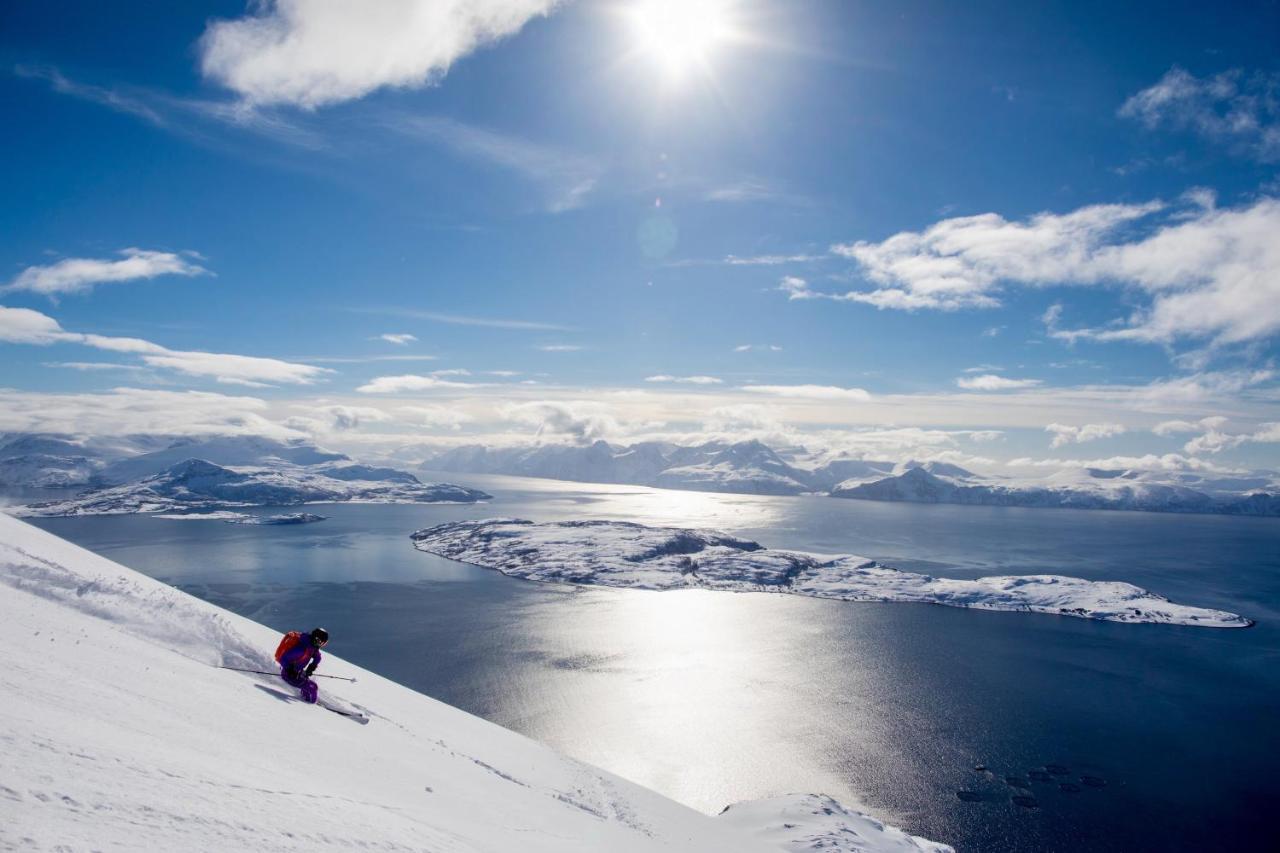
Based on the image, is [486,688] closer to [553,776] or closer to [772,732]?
[772,732]

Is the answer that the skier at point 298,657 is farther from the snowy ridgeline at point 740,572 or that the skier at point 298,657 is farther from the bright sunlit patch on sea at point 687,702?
the snowy ridgeline at point 740,572

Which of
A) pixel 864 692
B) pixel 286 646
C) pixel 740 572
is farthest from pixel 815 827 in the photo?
pixel 740 572

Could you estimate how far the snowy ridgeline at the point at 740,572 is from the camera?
376 feet

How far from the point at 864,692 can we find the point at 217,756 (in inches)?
2904

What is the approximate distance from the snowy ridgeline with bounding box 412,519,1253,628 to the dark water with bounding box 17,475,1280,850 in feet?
20.6

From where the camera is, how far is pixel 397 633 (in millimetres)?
91438

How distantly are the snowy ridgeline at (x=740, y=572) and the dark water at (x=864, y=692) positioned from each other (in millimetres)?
6282

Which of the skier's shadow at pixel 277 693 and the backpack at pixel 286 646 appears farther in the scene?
the backpack at pixel 286 646

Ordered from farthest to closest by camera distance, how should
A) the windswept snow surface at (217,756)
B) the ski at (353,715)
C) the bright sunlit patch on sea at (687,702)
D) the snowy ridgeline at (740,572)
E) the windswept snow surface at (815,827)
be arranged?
1. the snowy ridgeline at (740,572)
2. the bright sunlit patch on sea at (687,702)
3. the windswept snow surface at (815,827)
4. the ski at (353,715)
5. the windswept snow surface at (217,756)

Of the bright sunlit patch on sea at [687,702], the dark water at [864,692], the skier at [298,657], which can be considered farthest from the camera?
the bright sunlit patch on sea at [687,702]

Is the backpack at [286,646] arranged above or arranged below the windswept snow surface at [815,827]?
above

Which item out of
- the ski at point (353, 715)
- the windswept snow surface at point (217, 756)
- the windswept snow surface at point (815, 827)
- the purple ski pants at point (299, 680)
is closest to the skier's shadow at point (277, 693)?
the windswept snow surface at point (217, 756)

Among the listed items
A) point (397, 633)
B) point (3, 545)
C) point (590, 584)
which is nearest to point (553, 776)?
point (3, 545)

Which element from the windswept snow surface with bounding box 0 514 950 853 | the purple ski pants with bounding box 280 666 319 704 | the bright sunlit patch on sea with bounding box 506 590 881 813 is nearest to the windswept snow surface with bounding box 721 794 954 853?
the windswept snow surface with bounding box 0 514 950 853
